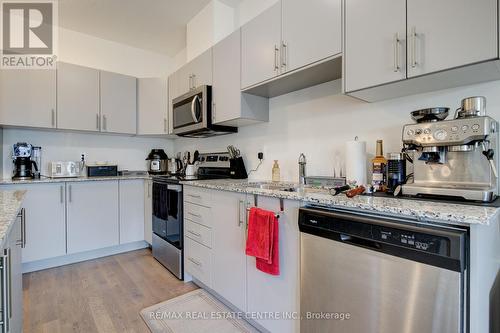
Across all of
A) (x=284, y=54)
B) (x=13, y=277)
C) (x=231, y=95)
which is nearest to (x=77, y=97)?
(x=231, y=95)

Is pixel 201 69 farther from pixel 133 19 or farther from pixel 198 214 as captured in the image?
pixel 198 214

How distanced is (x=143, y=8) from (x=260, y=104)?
5.54ft

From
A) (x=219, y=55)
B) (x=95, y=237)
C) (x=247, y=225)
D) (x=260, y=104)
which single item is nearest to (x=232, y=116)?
(x=260, y=104)

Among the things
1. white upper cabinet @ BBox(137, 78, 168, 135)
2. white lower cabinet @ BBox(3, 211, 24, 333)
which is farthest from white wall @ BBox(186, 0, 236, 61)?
white lower cabinet @ BBox(3, 211, 24, 333)

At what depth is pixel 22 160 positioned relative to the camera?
107 inches

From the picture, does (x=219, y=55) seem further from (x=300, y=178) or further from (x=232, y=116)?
(x=300, y=178)

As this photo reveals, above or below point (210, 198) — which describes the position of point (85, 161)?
above

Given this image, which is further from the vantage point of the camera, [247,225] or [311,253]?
[247,225]

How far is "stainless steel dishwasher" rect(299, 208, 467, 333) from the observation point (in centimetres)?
85

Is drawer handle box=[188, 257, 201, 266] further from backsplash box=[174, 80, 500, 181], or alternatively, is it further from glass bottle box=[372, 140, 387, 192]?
glass bottle box=[372, 140, 387, 192]

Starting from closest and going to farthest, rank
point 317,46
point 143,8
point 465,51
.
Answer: point 465,51, point 317,46, point 143,8

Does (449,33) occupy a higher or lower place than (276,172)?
higher

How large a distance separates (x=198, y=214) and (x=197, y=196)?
0.15 m

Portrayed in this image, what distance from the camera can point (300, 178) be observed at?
6.61 feet
